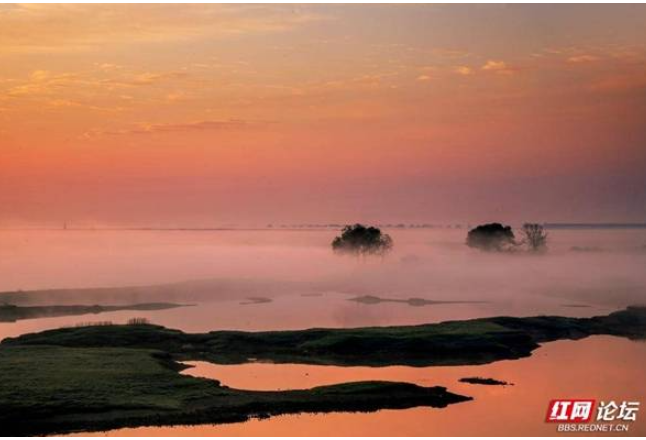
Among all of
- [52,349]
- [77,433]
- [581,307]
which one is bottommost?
[77,433]

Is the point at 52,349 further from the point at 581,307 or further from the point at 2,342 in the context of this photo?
the point at 581,307

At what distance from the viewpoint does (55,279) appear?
197m

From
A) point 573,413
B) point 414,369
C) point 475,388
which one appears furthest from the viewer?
point 414,369

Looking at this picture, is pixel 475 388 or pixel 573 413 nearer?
pixel 573 413

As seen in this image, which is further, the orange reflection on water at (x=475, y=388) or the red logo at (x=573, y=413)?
the orange reflection on water at (x=475, y=388)

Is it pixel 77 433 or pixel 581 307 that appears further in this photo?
pixel 581 307

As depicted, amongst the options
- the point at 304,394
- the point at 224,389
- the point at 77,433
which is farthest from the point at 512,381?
the point at 77,433

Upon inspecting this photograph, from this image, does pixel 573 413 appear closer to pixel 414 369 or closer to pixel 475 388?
pixel 475 388

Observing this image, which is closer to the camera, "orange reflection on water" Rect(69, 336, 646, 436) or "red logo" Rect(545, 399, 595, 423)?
"red logo" Rect(545, 399, 595, 423)

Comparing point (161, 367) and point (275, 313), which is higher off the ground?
point (275, 313)

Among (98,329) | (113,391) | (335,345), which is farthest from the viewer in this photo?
(98,329)

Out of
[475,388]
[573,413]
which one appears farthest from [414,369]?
[573,413]

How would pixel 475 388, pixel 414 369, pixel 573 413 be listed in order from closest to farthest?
pixel 573 413, pixel 475 388, pixel 414 369

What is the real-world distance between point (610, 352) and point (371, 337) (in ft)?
78.8
